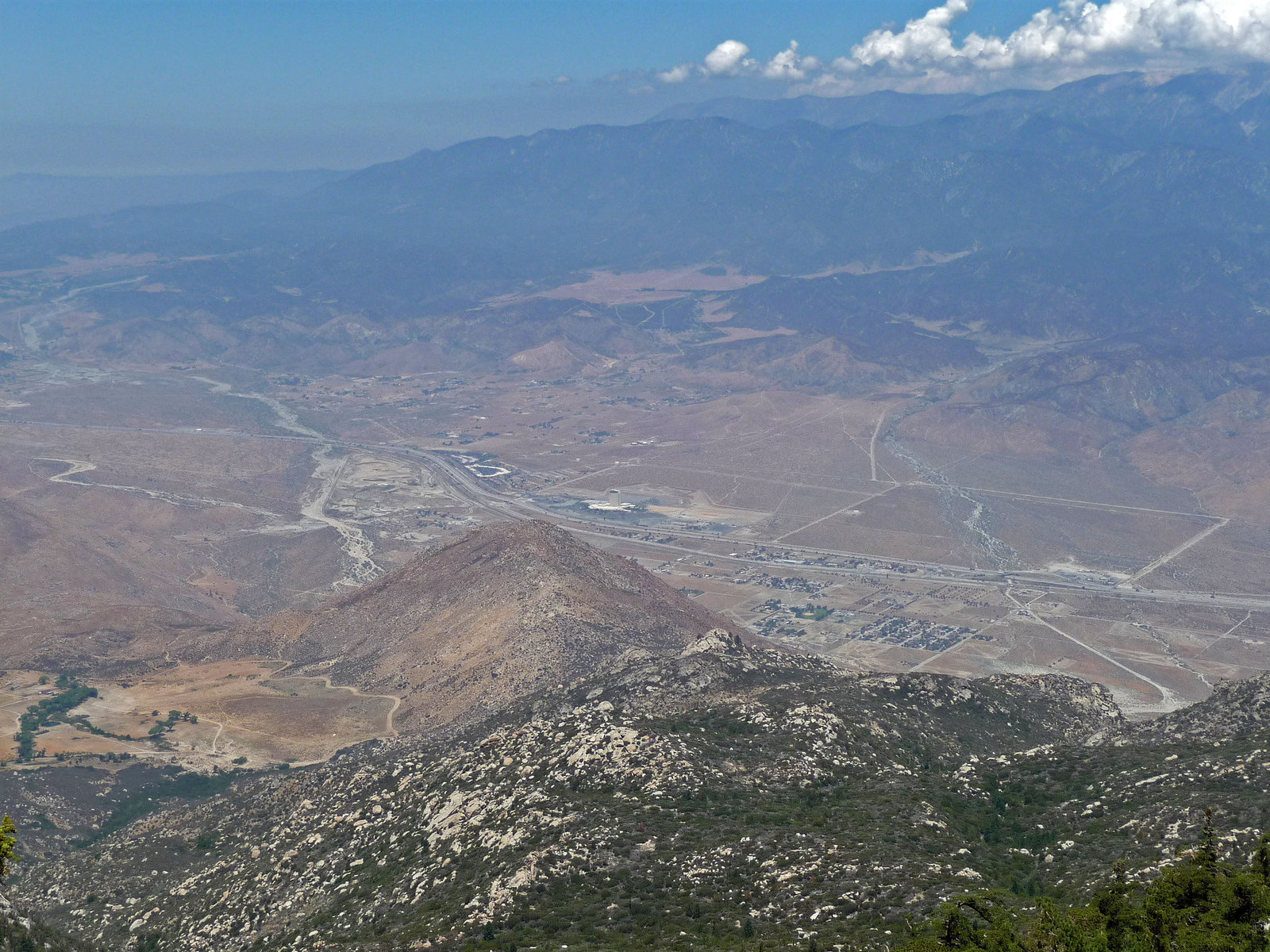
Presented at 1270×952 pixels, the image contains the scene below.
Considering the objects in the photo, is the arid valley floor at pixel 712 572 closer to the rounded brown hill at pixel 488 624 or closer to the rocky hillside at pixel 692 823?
the rounded brown hill at pixel 488 624

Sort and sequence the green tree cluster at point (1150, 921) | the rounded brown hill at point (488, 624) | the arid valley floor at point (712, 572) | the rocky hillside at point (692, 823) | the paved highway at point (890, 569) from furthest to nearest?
the paved highway at point (890, 569) < the arid valley floor at point (712, 572) < the rounded brown hill at point (488, 624) < the rocky hillside at point (692, 823) < the green tree cluster at point (1150, 921)

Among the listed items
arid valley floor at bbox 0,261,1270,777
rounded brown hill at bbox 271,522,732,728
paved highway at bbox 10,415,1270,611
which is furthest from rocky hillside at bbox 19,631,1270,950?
paved highway at bbox 10,415,1270,611

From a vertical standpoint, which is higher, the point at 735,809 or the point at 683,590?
the point at 735,809

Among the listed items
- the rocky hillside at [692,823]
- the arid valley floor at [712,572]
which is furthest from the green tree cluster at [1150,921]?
the arid valley floor at [712,572]

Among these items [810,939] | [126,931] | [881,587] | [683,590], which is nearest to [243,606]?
[683,590]

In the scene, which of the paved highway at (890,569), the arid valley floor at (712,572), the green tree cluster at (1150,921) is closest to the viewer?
the green tree cluster at (1150,921)

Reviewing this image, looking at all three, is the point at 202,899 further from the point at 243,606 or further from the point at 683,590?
the point at 683,590

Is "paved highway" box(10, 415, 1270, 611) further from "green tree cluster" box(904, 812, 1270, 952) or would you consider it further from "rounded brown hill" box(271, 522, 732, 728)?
"green tree cluster" box(904, 812, 1270, 952)
